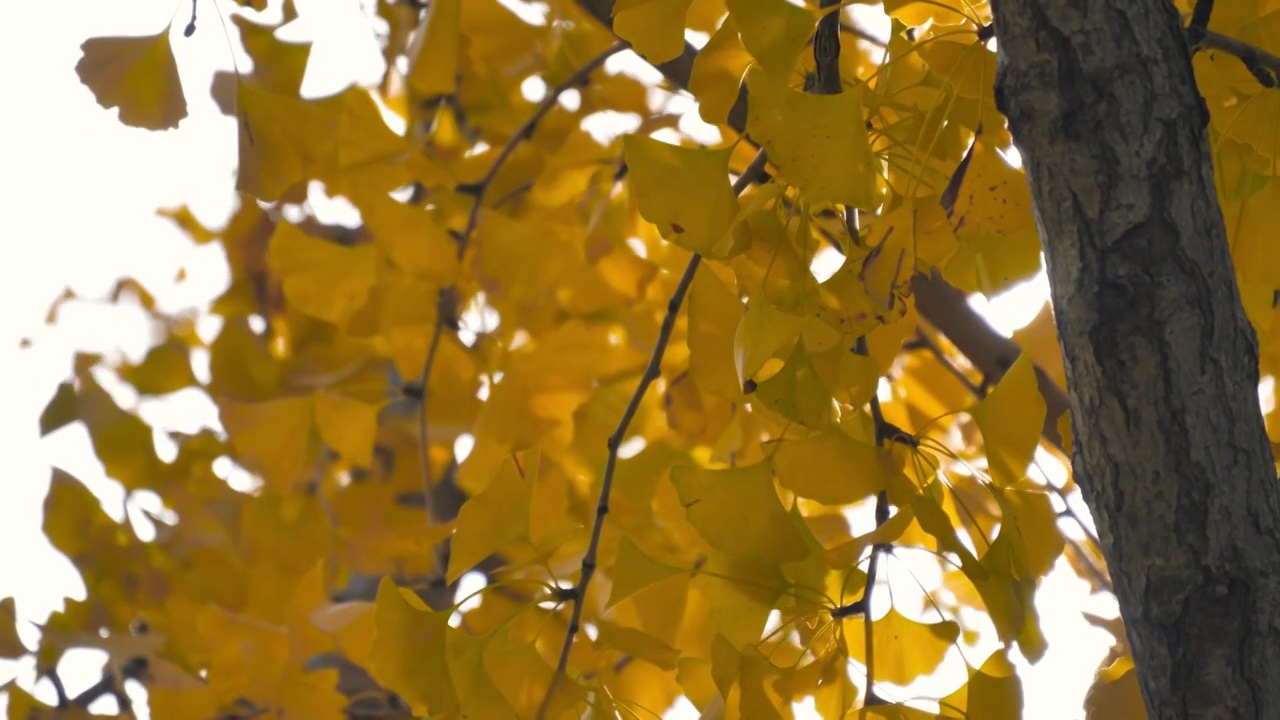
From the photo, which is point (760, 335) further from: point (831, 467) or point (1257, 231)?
point (1257, 231)

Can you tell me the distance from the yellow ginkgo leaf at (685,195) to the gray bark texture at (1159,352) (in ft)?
0.24

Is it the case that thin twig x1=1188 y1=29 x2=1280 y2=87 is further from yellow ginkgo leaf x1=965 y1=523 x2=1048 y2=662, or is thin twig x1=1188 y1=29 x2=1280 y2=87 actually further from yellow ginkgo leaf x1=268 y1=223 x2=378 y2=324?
yellow ginkgo leaf x1=268 y1=223 x2=378 y2=324

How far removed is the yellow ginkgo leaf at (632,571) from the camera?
33cm

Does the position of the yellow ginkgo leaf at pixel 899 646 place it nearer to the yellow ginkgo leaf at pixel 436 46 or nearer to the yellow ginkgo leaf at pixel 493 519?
the yellow ginkgo leaf at pixel 493 519

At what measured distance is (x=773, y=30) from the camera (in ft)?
0.87

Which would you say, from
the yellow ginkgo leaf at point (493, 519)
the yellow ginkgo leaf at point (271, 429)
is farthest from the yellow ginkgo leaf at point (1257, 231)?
the yellow ginkgo leaf at point (271, 429)

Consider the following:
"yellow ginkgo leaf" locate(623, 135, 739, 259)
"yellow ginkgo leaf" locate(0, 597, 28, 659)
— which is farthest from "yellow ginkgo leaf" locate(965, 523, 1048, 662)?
"yellow ginkgo leaf" locate(0, 597, 28, 659)

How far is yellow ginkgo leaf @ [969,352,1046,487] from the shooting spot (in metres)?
Answer: 0.29

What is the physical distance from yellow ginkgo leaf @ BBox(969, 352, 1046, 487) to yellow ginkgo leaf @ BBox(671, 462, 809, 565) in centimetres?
6

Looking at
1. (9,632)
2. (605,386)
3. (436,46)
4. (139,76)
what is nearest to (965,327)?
(605,386)

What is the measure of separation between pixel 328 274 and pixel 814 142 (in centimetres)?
36

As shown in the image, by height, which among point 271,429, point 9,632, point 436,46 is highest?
point 436,46

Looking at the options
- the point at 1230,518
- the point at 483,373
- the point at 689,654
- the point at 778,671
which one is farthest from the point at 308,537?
the point at 1230,518

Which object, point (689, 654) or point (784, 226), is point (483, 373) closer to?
point (689, 654)
